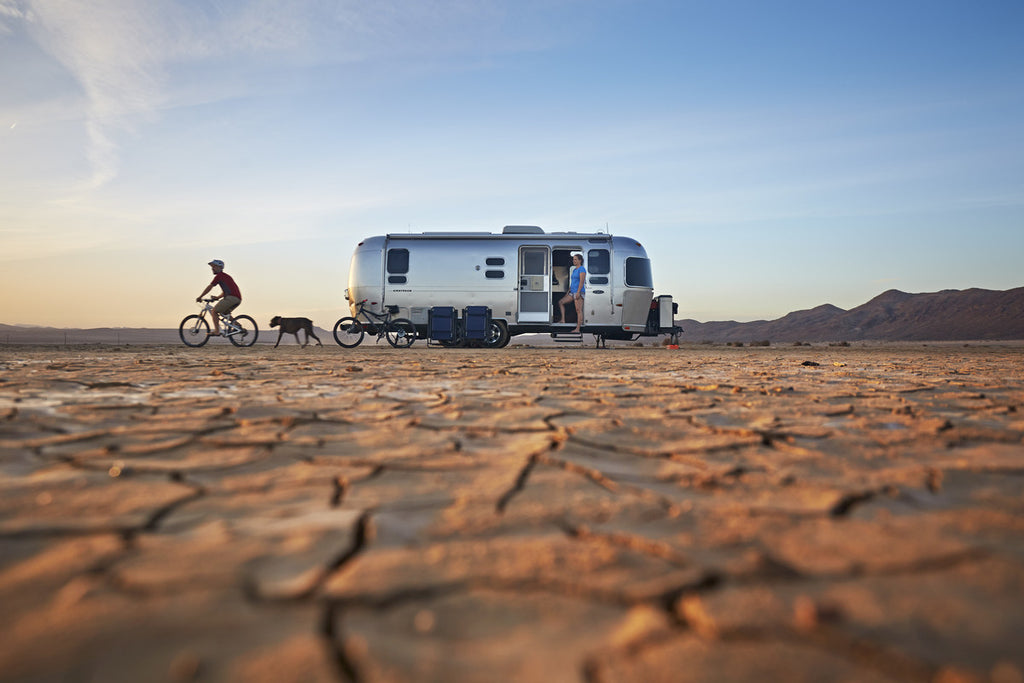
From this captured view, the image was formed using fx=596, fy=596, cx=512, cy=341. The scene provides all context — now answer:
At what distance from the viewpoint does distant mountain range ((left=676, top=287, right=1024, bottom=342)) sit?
120ft

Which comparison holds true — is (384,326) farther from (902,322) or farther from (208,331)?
(902,322)

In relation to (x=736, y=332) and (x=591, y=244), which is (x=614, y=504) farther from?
(x=736, y=332)

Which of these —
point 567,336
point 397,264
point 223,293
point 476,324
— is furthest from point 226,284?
point 567,336

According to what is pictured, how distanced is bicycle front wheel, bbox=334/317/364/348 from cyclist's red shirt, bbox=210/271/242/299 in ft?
6.27

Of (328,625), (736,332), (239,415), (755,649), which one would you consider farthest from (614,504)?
(736,332)

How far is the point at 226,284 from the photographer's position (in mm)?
10461

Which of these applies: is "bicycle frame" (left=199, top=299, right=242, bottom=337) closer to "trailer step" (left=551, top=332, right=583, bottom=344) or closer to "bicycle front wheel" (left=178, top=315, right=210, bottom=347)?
"bicycle front wheel" (left=178, top=315, right=210, bottom=347)

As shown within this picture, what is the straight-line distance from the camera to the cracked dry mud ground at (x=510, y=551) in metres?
0.80

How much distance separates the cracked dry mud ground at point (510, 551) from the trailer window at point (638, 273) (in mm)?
8880

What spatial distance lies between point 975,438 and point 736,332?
4888 cm

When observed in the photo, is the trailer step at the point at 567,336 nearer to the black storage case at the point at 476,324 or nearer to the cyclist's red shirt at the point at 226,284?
the black storage case at the point at 476,324

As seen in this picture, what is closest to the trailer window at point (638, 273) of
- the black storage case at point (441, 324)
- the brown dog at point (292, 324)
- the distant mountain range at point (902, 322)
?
the black storage case at point (441, 324)

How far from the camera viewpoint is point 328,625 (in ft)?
2.84

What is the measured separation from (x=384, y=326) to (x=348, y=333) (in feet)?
2.82
